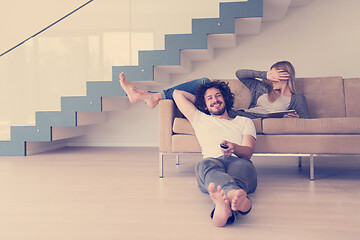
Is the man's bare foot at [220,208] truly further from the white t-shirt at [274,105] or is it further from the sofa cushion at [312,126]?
the white t-shirt at [274,105]

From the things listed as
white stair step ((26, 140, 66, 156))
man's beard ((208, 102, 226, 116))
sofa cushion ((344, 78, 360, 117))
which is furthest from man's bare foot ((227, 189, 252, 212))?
white stair step ((26, 140, 66, 156))

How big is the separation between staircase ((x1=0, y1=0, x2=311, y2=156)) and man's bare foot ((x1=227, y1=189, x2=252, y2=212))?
2288 millimetres

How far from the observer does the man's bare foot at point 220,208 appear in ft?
4.87

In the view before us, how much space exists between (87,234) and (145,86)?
10.00 feet

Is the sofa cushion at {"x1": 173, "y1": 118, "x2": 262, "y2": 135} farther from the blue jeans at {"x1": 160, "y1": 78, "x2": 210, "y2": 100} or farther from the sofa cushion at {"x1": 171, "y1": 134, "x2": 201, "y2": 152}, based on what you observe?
the blue jeans at {"x1": 160, "y1": 78, "x2": 210, "y2": 100}

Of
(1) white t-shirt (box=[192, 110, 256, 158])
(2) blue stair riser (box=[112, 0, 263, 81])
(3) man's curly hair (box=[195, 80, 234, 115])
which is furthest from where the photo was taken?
(2) blue stair riser (box=[112, 0, 263, 81])

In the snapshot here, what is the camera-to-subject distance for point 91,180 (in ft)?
8.29

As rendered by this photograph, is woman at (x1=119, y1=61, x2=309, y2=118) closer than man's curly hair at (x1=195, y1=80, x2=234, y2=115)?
No

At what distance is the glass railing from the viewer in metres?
3.76

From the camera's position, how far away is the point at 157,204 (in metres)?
1.87

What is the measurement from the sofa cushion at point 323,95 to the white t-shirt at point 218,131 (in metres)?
1.23

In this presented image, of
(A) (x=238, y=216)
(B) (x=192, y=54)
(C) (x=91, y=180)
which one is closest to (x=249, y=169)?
(A) (x=238, y=216)

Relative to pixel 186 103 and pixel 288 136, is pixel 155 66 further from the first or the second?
pixel 288 136

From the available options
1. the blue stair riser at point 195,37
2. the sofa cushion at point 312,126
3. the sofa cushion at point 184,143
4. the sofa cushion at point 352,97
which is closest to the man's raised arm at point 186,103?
the sofa cushion at point 184,143
